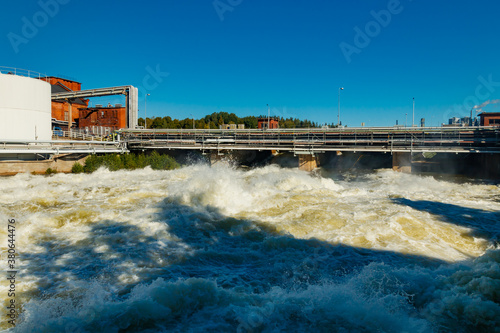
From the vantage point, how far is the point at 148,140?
37.8m

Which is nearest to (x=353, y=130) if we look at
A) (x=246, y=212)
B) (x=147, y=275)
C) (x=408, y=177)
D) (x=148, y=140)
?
(x=408, y=177)

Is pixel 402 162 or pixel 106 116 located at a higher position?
pixel 106 116

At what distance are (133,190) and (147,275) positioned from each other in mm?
13276

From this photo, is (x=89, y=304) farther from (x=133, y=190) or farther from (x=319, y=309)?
(x=133, y=190)

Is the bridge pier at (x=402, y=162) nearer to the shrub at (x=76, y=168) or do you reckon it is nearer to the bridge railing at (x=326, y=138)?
the bridge railing at (x=326, y=138)

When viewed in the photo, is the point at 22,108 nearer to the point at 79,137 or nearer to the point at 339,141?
the point at 79,137

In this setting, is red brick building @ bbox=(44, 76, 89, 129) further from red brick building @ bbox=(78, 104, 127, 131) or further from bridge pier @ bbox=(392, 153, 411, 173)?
bridge pier @ bbox=(392, 153, 411, 173)

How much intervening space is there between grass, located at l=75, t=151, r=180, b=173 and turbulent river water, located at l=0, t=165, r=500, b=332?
28.2 feet

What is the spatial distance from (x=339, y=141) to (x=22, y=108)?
2801cm

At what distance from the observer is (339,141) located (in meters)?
30.7

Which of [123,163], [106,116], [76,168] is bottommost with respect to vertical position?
[76,168]

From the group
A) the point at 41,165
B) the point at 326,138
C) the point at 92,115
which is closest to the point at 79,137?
the point at 41,165

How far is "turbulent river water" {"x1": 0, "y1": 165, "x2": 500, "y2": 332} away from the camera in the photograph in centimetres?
706

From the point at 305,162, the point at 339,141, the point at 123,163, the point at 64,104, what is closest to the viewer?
the point at 339,141
